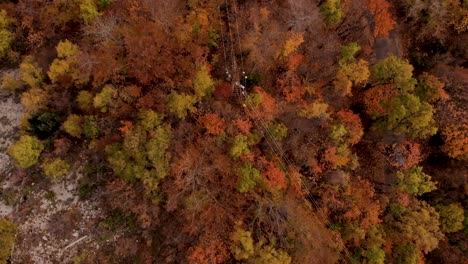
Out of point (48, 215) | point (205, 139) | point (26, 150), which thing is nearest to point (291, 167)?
point (205, 139)

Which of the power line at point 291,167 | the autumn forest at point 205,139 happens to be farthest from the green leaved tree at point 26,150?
the power line at point 291,167

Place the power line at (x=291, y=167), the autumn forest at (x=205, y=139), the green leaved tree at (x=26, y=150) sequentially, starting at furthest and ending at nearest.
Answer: the power line at (x=291, y=167), the autumn forest at (x=205, y=139), the green leaved tree at (x=26, y=150)

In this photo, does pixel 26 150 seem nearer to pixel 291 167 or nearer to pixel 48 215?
pixel 48 215

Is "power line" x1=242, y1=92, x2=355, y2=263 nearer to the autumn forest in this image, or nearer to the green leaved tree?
the autumn forest

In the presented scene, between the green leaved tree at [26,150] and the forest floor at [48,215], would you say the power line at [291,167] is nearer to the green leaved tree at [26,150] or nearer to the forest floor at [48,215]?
the forest floor at [48,215]

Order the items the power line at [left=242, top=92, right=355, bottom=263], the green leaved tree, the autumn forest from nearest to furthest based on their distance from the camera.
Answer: the green leaved tree → the autumn forest → the power line at [left=242, top=92, right=355, bottom=263]

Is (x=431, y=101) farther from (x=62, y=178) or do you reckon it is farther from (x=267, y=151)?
(x=62, y=178)

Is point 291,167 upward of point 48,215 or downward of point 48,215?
upward

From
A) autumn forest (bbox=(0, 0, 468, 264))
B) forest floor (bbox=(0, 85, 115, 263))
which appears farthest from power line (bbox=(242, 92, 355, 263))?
forest floor (bbox=(0, 85, 115, 263))
